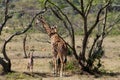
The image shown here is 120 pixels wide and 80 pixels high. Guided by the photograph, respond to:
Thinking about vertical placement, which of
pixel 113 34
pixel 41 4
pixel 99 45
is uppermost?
pixel 41 4

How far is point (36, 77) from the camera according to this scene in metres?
19.0

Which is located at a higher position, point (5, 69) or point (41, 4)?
point (41, 4)

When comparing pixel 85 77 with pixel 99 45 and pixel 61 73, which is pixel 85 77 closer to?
pixel 61 73

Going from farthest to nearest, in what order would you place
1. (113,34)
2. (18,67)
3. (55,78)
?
1. (113,34)
2. (18,67)
3. (55,78)

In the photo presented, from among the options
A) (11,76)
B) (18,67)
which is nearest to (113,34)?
(18,67)

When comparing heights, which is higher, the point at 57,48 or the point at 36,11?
the point at 36,11

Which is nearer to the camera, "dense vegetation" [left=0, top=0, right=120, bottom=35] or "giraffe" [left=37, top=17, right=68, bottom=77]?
"giraffe" [left=37, top=17, right=68, bottom=77]

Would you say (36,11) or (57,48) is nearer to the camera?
(57,48)

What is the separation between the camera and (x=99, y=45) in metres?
21.7

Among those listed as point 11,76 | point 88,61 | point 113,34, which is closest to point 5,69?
point 11,76

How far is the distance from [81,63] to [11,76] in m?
3.65

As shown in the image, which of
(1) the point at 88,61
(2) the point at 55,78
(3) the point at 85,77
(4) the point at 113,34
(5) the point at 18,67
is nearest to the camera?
(2) the point at 55,78

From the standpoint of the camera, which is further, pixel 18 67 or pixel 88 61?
pixel 18 67

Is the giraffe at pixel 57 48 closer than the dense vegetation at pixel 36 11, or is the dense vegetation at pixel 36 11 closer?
the giraffe at pixel 57 48
